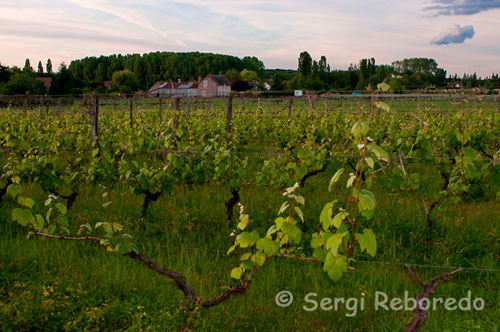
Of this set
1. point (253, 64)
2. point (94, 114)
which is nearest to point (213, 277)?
point (94, 114)

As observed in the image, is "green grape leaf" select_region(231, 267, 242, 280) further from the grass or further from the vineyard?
the grass

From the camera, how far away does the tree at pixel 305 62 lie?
307 ft

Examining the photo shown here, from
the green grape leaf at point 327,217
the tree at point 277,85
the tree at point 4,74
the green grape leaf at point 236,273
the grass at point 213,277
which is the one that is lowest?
the grass at point 213,277

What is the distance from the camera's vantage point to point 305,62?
95.2 metres

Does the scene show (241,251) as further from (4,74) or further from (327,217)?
(4,74)

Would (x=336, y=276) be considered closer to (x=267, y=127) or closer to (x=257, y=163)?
(x=257, y=163)

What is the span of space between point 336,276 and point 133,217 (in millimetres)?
3276

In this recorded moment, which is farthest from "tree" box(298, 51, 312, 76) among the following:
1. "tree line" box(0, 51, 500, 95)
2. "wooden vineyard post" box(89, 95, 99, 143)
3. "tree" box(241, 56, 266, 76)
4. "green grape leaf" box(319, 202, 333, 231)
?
"green grape leaf" box(319, 202, 333, 231)

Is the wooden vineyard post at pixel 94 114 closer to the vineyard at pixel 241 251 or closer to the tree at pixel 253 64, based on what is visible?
the vineyard at pixel 241 251

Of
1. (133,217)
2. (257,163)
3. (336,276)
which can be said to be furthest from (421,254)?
(257,163)

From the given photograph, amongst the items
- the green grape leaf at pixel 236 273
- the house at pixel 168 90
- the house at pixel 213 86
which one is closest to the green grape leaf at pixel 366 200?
the green grape leaf at pixel 236 273

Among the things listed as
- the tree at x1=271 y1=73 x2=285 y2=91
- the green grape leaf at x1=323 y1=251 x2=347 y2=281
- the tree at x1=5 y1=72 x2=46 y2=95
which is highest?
the tree at x1=271 y1=73 x2=285 y2=91

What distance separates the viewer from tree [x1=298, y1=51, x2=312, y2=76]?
3688 inches

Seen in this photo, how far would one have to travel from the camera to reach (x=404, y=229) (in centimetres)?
460
